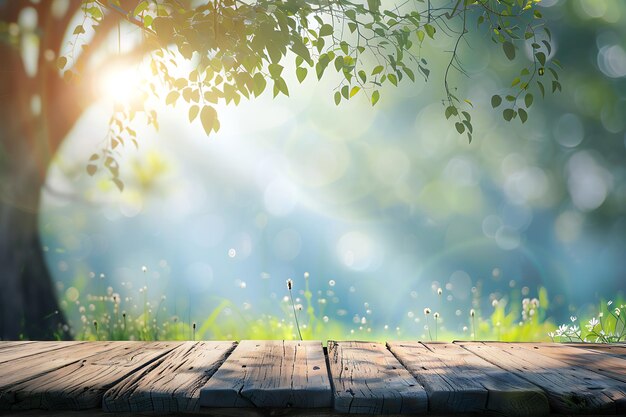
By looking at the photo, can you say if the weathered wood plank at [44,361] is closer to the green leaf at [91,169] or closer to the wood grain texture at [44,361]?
the wood grain texture at [44,361]

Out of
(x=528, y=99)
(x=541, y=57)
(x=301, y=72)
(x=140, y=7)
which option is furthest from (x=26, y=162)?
(x=541, y=57)

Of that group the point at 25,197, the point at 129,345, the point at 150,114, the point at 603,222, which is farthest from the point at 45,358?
the point at 603,222

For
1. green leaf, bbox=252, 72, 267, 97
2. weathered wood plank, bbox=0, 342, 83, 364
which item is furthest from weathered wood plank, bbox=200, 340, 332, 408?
green leaf, bbox=252, 72, 267, 97

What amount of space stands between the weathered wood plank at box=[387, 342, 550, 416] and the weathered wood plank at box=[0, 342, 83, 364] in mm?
1766

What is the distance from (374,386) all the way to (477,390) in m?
0.34

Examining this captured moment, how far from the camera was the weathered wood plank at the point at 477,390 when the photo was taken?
2066mm

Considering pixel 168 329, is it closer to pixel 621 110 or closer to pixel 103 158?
pixel 103 158

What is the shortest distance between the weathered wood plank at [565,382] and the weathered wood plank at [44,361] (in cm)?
181

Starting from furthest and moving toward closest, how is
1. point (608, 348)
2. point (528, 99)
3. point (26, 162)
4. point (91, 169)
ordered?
point (26, 162)
point (91, 169)
point (528, 99)
point (608, 348)

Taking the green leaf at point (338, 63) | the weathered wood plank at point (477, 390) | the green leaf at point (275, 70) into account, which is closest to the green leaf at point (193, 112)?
the green leaf at point (275, 70)

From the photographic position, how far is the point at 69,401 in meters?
2.10

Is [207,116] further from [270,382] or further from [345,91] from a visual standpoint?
[270,382]

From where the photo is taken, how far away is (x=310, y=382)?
2.21 metres

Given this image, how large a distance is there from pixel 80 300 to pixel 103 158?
150cm
